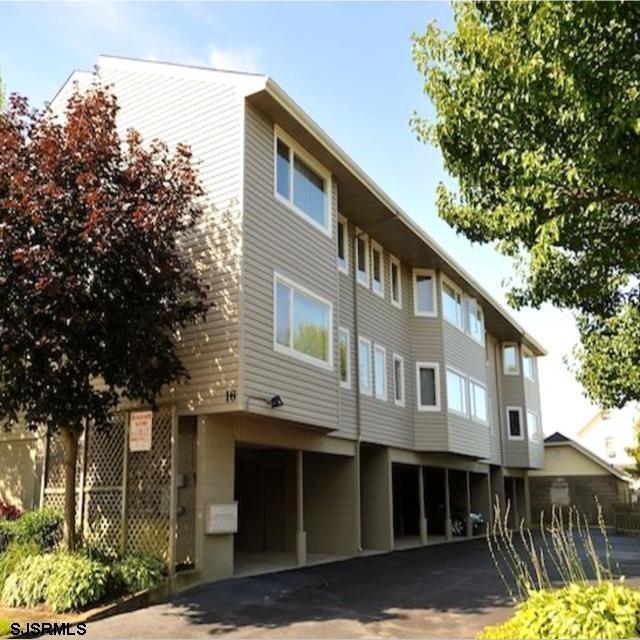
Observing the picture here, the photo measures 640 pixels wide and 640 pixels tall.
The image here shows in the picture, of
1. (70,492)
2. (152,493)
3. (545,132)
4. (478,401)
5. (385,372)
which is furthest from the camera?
(478,401)

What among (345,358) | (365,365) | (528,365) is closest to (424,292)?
(365,365)

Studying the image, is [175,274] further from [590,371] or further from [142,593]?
[590,371]

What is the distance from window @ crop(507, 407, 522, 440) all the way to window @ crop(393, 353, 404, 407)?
39.5 ft

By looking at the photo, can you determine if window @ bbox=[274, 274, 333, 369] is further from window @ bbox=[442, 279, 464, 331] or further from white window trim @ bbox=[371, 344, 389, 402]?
window @ bbox=[442, 279, 464, 331]

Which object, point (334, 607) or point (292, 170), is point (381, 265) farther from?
point (334, 607)

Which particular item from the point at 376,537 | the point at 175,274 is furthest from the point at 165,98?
the point at 376,537

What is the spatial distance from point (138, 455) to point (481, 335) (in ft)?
51.0

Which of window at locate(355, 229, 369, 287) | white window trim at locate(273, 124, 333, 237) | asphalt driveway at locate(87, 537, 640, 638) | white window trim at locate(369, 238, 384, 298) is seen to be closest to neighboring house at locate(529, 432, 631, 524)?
white window trim at locate(369, 238, 384, 298)

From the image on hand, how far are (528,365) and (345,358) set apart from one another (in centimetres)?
1815

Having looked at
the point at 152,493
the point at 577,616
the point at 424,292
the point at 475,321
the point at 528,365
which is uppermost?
the point at 424,292

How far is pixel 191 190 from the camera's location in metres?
11.5

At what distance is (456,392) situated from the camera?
70.4ft

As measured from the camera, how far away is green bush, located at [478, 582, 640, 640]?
552 centimetres

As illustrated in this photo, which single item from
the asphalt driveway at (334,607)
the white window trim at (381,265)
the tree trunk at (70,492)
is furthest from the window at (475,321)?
the tree trunk at (70,492)
